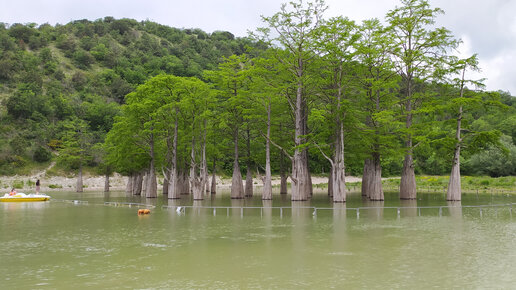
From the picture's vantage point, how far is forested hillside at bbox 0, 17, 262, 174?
79.8 meters

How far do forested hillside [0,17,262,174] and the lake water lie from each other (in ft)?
162

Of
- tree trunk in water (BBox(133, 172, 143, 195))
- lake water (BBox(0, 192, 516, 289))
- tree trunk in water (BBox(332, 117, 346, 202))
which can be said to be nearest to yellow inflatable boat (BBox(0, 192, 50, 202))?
tree trunk in water (BBox(133, 172, 143, 195))

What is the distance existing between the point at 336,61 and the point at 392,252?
28.2 m

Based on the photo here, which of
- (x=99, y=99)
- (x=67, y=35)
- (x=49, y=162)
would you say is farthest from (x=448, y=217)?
(x=67, y=35)

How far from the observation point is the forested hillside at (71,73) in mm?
79750

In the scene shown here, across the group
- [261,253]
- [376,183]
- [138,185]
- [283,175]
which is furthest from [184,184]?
[261,253]

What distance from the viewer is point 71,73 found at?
120188mm

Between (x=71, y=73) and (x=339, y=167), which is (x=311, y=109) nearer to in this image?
(x=339, y=167)

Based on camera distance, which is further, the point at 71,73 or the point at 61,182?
the point at 71,73

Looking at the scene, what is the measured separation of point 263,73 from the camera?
45.1m

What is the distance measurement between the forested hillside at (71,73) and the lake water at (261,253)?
162 ft

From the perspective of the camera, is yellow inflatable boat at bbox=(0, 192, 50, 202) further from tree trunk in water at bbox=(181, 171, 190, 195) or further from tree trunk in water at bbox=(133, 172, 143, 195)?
tree trunk in water at bbox=(181, 171, 190, 195)

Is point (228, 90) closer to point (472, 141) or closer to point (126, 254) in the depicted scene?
point (472, 141)

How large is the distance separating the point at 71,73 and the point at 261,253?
122 metres
